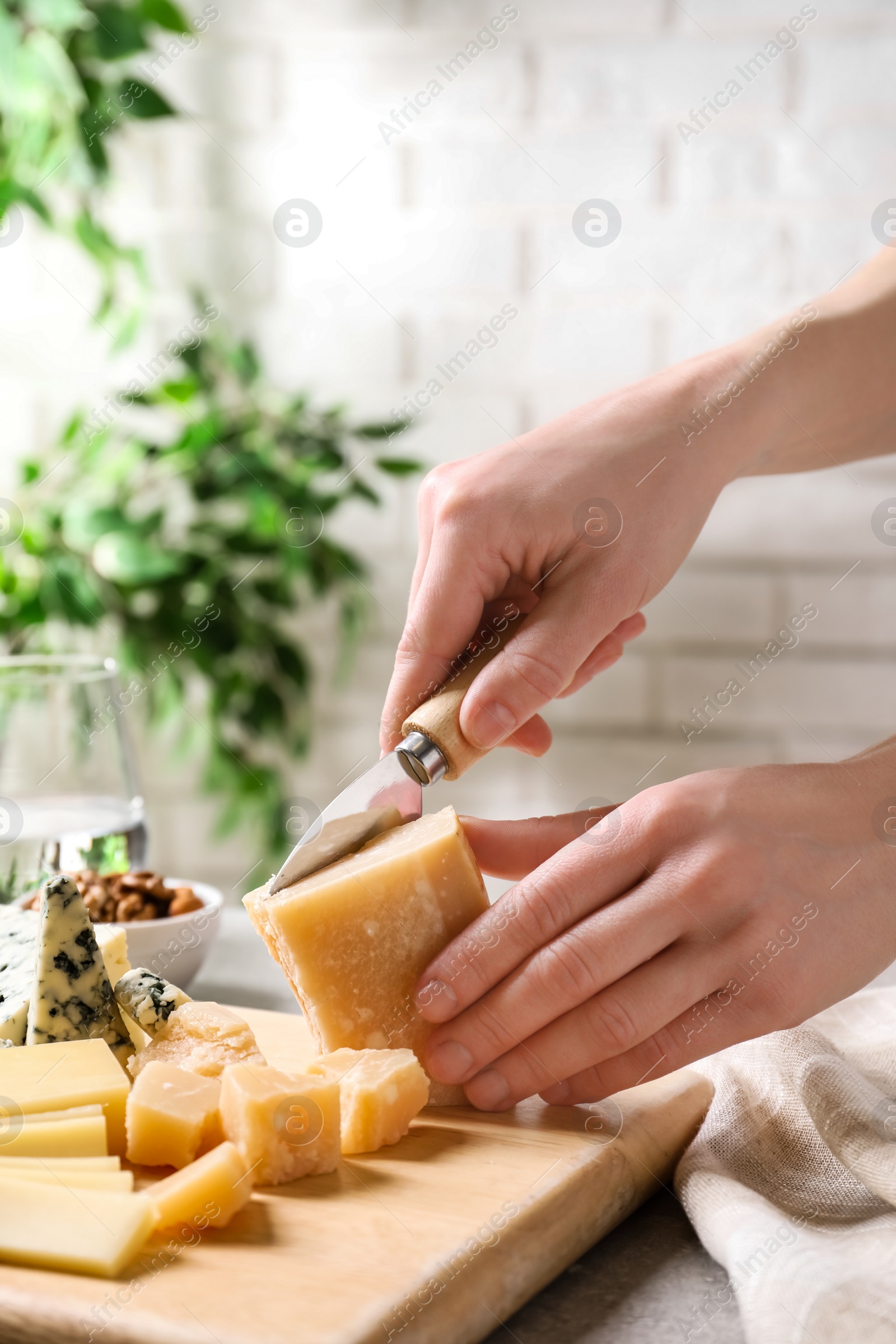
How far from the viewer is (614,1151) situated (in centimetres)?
73

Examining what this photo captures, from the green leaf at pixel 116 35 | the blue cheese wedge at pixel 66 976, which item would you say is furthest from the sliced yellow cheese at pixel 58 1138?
the green leaf at pixel 116 35

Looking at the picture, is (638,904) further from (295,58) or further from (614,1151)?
(295,58)

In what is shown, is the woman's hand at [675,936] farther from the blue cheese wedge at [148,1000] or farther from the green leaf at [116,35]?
the green leaf at [116,35]

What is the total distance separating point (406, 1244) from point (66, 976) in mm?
295

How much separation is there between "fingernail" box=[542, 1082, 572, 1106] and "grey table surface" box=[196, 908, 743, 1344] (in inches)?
3.2

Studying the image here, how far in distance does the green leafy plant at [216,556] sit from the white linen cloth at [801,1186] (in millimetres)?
1205

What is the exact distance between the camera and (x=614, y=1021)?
0.77 m

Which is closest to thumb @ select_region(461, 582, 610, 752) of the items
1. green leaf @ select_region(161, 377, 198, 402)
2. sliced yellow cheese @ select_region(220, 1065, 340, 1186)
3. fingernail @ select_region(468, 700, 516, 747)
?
fingernail @ select_region(468, 700, 516, 747)

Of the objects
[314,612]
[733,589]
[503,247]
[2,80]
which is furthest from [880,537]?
[2,80]

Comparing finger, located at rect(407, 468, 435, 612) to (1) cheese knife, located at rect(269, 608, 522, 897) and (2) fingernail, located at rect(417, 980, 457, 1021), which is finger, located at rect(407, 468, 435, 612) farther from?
(2) fingernail, located at rect(417, 980, 457, 1021)

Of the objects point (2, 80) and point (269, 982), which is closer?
point (269, 982)

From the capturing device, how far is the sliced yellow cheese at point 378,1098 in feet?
2.46

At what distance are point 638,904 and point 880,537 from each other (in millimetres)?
1224

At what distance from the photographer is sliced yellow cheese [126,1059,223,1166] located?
70cm
